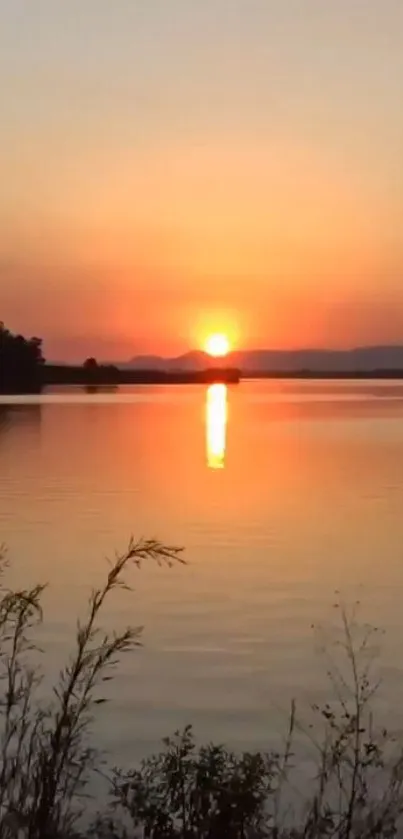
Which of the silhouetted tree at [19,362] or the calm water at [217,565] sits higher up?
the silhouetted tree at [19,362]

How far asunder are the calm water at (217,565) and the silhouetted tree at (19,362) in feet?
169

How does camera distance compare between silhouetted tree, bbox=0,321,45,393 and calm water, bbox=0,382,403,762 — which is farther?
silhouetted tree, bbox=0,321,45,393

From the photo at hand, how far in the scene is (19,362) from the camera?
9362 cm

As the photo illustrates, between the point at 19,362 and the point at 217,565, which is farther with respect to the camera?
the point at 19,362

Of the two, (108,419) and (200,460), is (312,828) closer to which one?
(200,460)

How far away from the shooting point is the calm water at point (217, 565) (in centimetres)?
987

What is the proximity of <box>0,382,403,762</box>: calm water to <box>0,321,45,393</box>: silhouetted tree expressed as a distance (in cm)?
5151

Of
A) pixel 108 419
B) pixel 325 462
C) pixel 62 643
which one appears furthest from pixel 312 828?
pixel 108 419

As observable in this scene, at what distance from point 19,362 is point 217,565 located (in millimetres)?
79212

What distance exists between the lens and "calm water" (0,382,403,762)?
987cm

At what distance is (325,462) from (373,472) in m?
4.37

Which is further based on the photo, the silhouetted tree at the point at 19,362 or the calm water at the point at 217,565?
the silhouetted tree at the point at 19,362

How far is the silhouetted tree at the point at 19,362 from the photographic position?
8906 centimetres

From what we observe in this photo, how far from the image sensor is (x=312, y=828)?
5.41 meters
